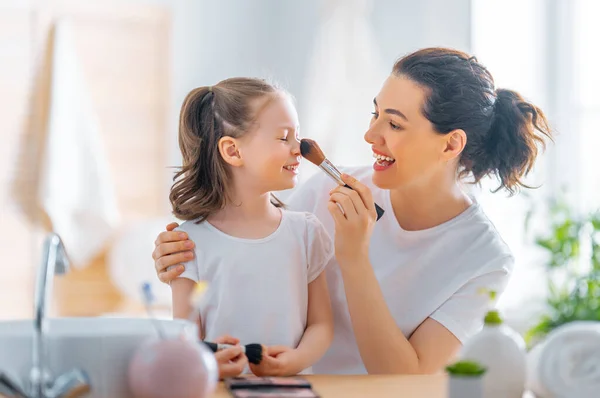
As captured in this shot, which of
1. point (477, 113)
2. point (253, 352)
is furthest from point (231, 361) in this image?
point (477, 113)

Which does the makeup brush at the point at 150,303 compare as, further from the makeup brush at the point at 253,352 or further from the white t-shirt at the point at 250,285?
the white t-shirt at the point at 250,285

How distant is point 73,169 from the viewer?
3432 millimetres

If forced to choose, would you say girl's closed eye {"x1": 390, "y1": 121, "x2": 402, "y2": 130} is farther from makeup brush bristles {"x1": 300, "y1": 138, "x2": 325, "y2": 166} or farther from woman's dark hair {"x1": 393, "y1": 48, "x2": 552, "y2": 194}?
makeup brush bristles {"x1": 300, "y1": 138, "x2": 325, "y2": 166}

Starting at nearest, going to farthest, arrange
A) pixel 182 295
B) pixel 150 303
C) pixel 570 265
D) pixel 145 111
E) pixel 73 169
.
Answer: pixel 150 303 → pixel 182 295 → pixel 570 265 → pixel 73 169 → pixel 145 111

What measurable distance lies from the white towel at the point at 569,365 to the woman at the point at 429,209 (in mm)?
500

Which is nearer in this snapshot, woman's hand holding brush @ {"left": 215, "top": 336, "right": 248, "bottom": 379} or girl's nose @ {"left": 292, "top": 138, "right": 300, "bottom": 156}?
woman's hand holding brush @ {"left": 215, "top": 336, "right": 248, "bottom": 379}

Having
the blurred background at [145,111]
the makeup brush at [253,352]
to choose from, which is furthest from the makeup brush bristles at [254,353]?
the blurred background at [145,111]

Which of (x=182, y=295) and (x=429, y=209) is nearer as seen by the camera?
(x=182, y=295)

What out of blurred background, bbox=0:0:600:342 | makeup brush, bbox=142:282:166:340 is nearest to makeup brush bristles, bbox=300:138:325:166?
makeup brush, bbox=142:282:166:340

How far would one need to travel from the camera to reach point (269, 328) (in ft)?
4.78

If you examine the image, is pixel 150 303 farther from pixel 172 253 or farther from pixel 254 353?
pixel 172 253

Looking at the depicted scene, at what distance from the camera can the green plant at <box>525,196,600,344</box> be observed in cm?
259

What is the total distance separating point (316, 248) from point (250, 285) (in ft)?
0.52

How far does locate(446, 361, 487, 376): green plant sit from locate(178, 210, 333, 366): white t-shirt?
19.9 inches
